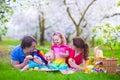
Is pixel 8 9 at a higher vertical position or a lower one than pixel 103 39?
higher

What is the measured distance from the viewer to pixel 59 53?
9977 millimetres

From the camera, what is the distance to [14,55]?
32.5ft

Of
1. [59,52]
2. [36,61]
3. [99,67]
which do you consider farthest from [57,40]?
[99,67]

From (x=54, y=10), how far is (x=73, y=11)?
263 cm

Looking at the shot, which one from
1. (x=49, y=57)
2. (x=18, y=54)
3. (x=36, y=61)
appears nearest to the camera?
(x=36, y=61)

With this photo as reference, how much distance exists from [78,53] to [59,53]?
17.5 inches

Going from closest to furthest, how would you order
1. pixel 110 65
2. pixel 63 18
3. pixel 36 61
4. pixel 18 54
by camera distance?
pixel 110 65 → pixel 36 61 → pixel 18 54 → pixel 63 18

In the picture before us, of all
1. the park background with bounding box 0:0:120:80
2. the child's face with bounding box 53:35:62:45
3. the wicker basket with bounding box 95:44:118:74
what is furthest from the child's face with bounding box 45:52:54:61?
the park background with bounding box 0:0:120:80

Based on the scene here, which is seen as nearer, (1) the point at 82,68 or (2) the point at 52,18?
(1) the point at 82,68

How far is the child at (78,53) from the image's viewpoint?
9.92 meters

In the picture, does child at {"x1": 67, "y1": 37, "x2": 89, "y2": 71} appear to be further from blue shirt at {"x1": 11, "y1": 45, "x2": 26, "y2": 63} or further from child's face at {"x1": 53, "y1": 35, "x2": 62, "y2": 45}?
blue shirt at {"x1": 11, "y1": 45, "x2": 26, "y2": 63}

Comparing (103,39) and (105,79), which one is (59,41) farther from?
(105,79)

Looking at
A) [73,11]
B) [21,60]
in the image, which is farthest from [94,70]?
[73,11]

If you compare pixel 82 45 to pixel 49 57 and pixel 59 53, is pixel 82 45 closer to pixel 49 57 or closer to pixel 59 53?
pixel 59 53
